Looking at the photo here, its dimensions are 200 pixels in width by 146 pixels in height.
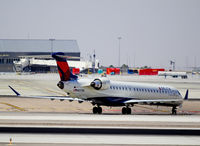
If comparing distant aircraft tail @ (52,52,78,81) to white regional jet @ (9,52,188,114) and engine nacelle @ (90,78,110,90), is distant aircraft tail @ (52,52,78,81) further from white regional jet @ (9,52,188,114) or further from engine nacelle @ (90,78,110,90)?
Result: engine nacelle @ (90,78,110,90)

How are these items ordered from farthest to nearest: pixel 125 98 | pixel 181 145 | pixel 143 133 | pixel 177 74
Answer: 1. pixel 177 74
2. pixel 125 98
3. pixel 143 133
4. pixel 181 145

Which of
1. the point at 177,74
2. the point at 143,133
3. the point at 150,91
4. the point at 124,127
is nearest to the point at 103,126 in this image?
the point at 124,127

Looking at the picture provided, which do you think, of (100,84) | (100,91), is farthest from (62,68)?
(100,91)

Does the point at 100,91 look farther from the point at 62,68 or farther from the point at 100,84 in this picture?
the point at 62,68

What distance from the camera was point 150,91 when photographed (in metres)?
49.1

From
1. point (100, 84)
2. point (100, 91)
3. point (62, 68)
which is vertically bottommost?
point (100, 91)

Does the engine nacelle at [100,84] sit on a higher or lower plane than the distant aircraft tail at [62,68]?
lower

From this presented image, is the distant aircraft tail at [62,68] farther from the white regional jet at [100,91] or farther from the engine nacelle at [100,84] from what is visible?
the engine nacelle at [100,84]

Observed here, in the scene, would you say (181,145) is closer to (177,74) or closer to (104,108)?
(104,108)

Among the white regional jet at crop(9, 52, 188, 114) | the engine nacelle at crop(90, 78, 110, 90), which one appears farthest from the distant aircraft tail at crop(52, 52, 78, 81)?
the engine nacelle at crop(90, 78, 110, 90)

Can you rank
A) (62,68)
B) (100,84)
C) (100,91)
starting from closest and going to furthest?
(62,68), (100,84), (100,91)

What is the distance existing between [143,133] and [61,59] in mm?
15628

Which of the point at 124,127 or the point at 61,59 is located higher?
the point at 61,59

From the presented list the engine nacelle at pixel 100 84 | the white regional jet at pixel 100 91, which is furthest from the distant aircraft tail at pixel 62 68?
the engine nacelle at pixel 100 84
